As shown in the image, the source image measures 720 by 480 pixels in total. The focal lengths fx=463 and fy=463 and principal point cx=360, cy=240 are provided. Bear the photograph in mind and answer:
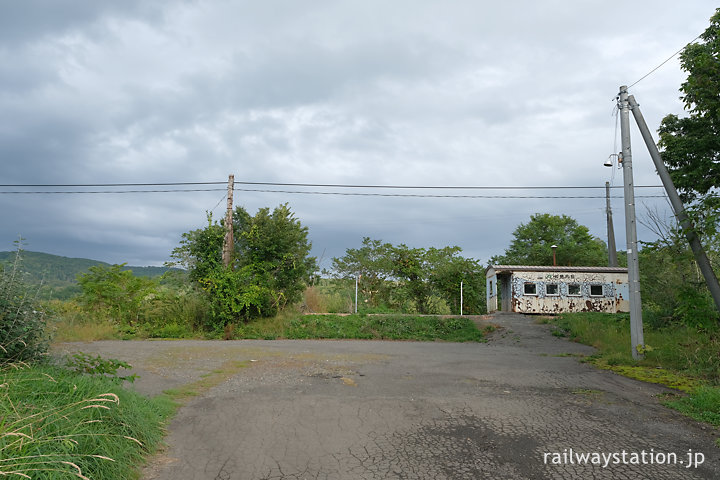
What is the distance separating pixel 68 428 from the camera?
3.41m

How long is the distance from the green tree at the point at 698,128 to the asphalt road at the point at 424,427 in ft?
22.5

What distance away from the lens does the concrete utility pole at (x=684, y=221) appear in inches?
376

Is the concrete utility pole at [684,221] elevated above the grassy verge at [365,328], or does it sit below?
above

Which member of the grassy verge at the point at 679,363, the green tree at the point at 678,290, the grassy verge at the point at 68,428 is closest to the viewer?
the grassy verge at the point at 68,428

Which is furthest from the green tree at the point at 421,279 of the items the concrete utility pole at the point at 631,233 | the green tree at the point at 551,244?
the concrete utility pole at the point at 631,233

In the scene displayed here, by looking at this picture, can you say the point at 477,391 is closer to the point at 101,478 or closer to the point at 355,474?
the point at 355,474

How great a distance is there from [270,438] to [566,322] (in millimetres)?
16133

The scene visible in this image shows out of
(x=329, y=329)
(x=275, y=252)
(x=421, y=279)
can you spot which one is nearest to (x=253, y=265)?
(x=275, y=252)

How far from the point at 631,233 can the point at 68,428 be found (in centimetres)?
1141

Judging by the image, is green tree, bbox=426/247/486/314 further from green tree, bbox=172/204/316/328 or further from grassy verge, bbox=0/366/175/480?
grassy verge, bbox=0/366/175/480

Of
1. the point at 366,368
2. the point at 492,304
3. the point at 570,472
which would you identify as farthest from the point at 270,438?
the point at 492,304

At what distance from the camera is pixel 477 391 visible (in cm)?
671

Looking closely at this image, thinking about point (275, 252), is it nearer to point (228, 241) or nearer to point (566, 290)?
point (228, 241)

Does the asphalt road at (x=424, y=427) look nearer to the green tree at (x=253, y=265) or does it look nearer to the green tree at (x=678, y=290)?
the green tree at (x=678, y=290)
